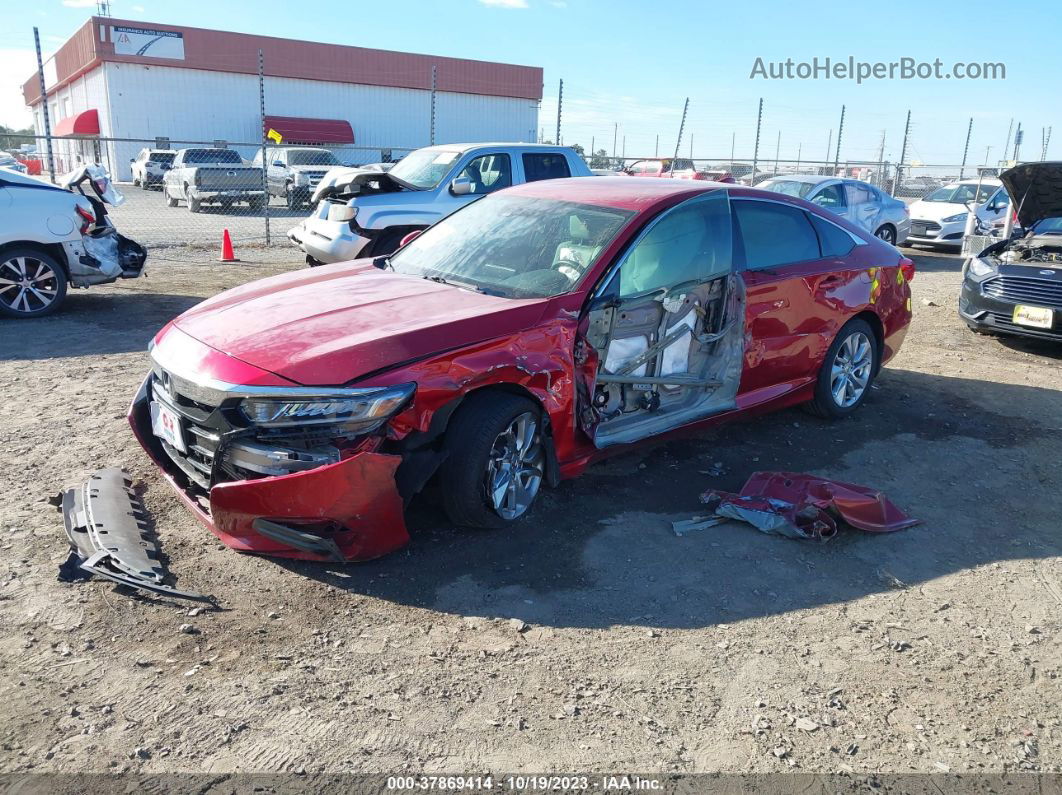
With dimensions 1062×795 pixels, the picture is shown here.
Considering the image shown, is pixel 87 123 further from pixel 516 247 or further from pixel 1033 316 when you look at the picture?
pixel 1033 316

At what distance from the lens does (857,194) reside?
14094mm

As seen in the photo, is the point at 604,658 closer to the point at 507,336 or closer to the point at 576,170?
the point at 507,336

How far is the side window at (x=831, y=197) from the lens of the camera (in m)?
13.5

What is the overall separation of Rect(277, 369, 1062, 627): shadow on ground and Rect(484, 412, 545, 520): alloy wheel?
136 mm

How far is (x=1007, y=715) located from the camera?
285cm

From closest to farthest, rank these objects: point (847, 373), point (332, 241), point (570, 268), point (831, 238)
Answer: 1. point (570, 268)
2. point (831, 238)
3. point (847, 373)
4. point (332, 241)

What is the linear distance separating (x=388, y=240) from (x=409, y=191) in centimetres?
69

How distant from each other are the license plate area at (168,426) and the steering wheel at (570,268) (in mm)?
1968

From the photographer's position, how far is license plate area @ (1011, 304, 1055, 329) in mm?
7832

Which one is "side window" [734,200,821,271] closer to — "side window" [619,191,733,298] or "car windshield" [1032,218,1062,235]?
"side window" [619,191,733,298]

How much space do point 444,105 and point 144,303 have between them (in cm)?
3767

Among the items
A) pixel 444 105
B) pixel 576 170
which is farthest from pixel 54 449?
pixel 444 105

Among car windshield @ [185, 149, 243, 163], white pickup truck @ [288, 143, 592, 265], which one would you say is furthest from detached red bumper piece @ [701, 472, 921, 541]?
car windshield @ [185, 149, 243, 163]

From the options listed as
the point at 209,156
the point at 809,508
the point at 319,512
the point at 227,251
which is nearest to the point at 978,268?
the point at 809,508
